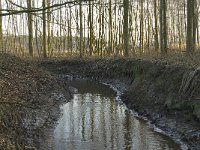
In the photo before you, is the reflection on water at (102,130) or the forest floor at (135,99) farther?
the reflection on water at (102,130)

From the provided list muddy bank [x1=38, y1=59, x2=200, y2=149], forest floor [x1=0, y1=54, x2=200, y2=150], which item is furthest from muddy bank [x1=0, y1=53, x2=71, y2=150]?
muddy bank [x1=38, y1=59, x2=200, y2=149]

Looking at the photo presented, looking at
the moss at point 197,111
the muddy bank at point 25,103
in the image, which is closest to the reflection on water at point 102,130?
the muddy bank at point 25,103

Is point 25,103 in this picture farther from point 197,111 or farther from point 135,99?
point 135,99

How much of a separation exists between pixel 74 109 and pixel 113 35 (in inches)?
860

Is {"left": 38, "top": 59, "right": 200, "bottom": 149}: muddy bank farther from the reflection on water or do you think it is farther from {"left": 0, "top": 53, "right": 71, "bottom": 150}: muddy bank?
{"left": 0, "top": 53, "right": 71, "bottom": 150}: muddy bank

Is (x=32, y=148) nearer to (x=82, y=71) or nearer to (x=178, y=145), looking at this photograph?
(x=178, y=145)

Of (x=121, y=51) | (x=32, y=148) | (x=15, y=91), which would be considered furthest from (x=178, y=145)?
(x=121, y=51)

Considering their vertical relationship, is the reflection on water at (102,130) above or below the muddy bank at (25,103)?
below

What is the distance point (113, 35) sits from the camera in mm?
38000

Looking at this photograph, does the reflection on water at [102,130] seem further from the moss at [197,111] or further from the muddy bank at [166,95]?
the moss at [197,111]

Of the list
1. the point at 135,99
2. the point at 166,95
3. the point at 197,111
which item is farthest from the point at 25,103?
the point at 135,99

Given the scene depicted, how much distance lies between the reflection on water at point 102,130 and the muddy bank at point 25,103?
629 millimetres

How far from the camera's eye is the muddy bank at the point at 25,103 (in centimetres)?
988

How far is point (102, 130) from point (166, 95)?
3.47 metres
